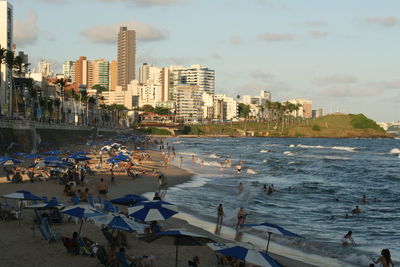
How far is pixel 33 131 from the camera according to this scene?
57.7 m

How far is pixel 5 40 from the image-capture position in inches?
3553

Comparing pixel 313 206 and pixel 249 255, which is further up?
pixel 249 255

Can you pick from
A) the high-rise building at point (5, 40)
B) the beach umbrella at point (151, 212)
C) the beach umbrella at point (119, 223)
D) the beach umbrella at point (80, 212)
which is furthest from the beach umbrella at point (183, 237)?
the high-rise building at point (5, 40)

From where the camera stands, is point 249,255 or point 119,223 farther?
point 119,223

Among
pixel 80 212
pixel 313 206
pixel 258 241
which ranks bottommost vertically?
pixel 313 206

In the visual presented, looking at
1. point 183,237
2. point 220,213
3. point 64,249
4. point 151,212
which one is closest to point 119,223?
point 151,212

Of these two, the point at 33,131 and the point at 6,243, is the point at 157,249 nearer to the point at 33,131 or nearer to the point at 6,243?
the point at 6,243

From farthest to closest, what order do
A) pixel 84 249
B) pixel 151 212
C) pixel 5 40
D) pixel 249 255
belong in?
pixel 5 40 < pixel 151 212 < pixel 84 249 < pixel 249 255

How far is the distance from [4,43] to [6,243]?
82291mm

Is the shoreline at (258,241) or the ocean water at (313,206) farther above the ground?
the shoreline at (258,241)

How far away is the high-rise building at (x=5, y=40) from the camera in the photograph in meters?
82.4

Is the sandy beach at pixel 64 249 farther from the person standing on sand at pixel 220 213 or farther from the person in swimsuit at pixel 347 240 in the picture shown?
the person in swimsuit at pixel 347 240

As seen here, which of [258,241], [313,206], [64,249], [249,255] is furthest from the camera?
[313,206]

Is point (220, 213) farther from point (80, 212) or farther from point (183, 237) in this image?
point (183, 237)
